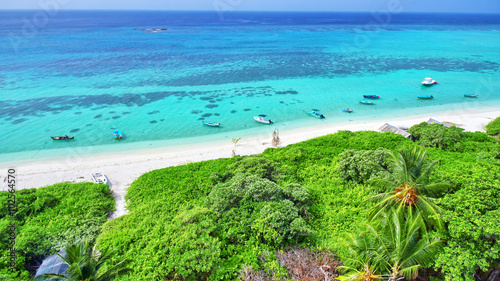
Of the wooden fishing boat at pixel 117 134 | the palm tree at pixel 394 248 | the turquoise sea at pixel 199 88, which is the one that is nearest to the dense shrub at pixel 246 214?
the palm tree at pixel 394 248

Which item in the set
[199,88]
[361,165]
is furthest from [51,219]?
[199,88]

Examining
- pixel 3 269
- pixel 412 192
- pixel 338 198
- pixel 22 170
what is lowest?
pixel 22 170

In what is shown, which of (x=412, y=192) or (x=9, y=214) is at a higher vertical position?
(x=412, y=192)

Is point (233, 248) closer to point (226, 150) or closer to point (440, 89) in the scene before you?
point (226, 150)

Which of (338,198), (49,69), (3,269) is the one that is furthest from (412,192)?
(49,69)

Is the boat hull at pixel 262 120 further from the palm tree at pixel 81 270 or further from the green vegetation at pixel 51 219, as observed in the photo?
the palm tree at pixel 81 270

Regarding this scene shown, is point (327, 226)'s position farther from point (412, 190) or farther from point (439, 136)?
point (439, 136)

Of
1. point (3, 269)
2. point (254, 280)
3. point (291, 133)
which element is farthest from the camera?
point (291, 133)
